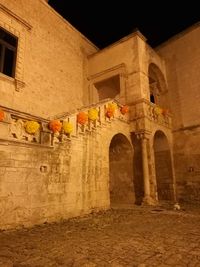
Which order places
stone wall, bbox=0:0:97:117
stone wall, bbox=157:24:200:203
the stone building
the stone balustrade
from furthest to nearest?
stone wall, bbox=157:24:200:203 < stone wall, bbox=0:0:97:117 < the stone building < the stone balustrade

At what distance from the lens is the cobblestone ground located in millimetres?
3346

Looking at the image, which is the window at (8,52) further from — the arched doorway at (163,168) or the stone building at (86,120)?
the arched doorway at (163,168)

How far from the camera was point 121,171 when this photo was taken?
10.9 m

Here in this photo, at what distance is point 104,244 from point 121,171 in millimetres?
6745

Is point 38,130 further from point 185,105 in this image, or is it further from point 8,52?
point 185,105

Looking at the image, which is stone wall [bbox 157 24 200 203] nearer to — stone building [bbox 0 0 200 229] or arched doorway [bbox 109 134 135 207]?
stone building [bbox 0 0 200 229]

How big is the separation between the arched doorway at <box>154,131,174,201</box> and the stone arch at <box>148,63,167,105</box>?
2.88 meters

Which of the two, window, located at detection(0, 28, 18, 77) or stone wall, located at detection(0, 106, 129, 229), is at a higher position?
window, located at detection(0, 28, 18, 77)

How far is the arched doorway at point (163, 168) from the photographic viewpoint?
12461 mm

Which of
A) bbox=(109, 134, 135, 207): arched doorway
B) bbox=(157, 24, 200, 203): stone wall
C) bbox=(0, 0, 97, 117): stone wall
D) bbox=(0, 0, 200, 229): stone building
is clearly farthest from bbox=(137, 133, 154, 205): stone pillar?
bbox=(0, 0, 97, 117): stone wall

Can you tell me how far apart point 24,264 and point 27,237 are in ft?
4.99

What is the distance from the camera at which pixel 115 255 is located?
3588 millimetres

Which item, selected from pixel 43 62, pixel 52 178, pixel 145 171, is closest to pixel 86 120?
pixel 52 178

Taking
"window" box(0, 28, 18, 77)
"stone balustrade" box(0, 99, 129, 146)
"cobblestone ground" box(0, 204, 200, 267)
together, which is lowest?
"cobblestone ground" box(0, 204, 200, 267)
